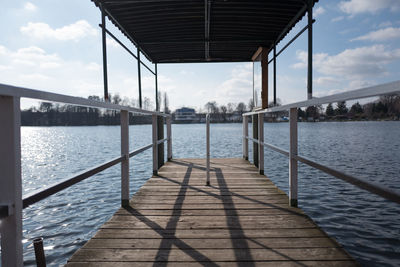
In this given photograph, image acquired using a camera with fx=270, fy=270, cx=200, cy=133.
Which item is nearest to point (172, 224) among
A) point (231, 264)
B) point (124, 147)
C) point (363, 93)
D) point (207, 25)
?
point (231, 264)

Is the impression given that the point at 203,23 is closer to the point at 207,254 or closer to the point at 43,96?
the point at 43,96

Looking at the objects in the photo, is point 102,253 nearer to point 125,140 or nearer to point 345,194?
point 125,140

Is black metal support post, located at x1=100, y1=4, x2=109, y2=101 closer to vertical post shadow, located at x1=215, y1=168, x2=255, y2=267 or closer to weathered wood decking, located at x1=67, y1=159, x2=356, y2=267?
weathered wood decking, located at x1=67, y1=159, x2=356, y2=267

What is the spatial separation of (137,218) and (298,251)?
4.70 ft

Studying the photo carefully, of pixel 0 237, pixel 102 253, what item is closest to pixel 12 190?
pixel 0 237

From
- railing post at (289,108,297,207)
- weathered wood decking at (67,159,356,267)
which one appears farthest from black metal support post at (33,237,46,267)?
railing post at (289,108,297,207)

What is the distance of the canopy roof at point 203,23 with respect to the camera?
3.56m

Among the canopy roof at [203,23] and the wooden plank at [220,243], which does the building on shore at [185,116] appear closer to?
the canopy roof at [203,23]

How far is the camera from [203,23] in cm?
428

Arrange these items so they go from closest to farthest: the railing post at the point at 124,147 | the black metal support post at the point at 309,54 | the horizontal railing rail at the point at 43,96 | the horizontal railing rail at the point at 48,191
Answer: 1. the horizontal railing rail at the point at 43,96
2. the horizontal railing rail at the point at 48,191
3. the railing post at the point at 124,147
4. the black metal support post at the point at 309,54

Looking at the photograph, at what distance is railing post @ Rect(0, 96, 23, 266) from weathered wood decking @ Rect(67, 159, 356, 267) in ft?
2.10

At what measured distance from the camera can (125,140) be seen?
2.83m

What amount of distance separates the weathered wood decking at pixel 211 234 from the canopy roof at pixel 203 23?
7.98 feet

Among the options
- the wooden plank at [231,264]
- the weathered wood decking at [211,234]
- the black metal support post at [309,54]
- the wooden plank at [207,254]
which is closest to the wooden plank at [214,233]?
the weathered wood decking at [211,234]
